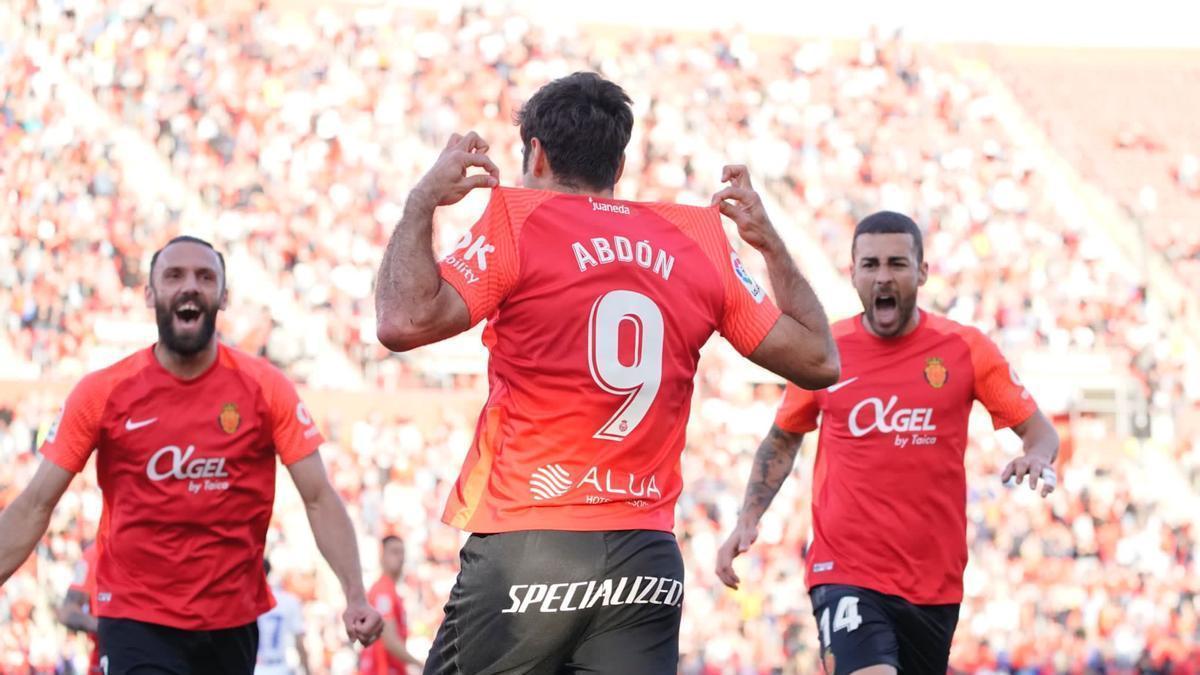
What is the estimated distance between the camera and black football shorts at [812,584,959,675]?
671cm

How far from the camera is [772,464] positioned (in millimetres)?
7465

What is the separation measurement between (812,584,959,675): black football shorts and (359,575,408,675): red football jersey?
12.2ft

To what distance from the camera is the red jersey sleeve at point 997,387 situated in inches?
278

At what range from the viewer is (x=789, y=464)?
7535 millimetres

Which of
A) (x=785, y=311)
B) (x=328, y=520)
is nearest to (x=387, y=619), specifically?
(x=328, y=520)

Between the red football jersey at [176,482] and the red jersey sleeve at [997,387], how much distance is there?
2.93 meters

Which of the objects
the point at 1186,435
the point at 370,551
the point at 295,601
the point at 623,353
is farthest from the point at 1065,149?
the point at 623,353

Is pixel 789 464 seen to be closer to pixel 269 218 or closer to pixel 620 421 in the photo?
pixel 620 421

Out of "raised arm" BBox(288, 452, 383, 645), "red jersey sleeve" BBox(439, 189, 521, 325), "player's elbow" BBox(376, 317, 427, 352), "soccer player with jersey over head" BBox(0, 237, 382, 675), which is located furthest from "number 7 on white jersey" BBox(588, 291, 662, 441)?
"raised arm" BBox(288, 452, 383, 645)

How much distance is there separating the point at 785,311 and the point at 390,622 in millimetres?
6010

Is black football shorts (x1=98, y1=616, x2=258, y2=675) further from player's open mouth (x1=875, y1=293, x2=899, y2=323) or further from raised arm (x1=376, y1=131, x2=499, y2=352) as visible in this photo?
player's open mouth (x1=875, y1=293, x2=899, y2=323)

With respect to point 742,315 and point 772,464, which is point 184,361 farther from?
point 742,315

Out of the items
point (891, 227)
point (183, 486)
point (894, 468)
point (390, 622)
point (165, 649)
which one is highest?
point (891, 227)

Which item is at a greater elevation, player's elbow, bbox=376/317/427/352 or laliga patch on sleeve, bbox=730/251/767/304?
laliga patch on sleeve, bbox=730/251/767/304
